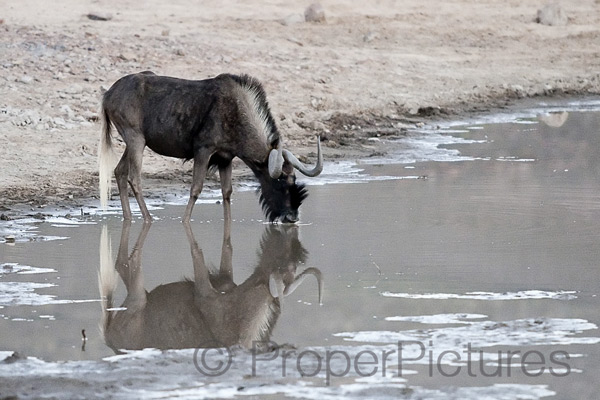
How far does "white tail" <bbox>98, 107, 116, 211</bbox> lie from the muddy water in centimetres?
26

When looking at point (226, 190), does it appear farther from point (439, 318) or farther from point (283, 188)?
point (439, 318)

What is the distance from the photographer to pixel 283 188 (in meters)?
10.9

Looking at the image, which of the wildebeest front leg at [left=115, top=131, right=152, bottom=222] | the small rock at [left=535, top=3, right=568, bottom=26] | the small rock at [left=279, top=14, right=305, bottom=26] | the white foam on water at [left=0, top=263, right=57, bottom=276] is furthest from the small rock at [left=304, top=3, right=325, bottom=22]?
the white foam on water at [left=0, top=263, right=57, bottom=276]

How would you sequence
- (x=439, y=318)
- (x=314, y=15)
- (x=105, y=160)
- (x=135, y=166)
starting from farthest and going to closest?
(x=314, y=15) → (x=105, y=160) → (x=135, y=166) → (x=439, y=318)

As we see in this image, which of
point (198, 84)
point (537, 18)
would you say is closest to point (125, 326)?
point (198, 84)

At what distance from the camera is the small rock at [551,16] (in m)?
27.2

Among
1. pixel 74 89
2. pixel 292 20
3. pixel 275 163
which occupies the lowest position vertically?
pixel 275 163

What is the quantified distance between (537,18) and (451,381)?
2224 cm

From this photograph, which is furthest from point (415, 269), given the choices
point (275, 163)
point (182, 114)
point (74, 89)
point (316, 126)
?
point (74, 89)

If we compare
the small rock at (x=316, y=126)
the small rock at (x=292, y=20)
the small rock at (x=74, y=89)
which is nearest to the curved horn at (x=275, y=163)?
the small rock at (x=316, y=126)

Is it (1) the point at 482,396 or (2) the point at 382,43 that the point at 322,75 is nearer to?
(2) the point at 382,43

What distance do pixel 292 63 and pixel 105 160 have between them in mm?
9332

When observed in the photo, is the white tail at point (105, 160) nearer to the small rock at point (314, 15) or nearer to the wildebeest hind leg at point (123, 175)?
the wildebeest hind leg at point (123, 175)

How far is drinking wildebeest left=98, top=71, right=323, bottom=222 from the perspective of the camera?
1089cm
